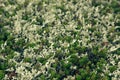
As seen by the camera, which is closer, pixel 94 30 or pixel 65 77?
pixel 65 77

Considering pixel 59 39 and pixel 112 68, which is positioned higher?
pixel 59 39

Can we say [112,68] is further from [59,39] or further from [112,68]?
[59,39]

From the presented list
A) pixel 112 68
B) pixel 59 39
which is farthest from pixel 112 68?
pixel 59 39

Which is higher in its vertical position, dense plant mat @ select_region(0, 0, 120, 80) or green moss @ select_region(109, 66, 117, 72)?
dense plant mat @ select_region(0, 0, 120, 80)

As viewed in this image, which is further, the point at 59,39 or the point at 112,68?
the point at 59,39

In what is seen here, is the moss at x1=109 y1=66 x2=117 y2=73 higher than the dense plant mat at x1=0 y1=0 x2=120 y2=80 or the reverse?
the reverse

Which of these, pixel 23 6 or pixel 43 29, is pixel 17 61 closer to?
pixel 43 29

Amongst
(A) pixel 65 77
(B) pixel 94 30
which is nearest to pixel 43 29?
(B) pixel 94 30

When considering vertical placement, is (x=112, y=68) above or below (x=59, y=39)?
below

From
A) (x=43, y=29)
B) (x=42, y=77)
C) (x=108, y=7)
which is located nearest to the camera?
(x=42, y=77)
